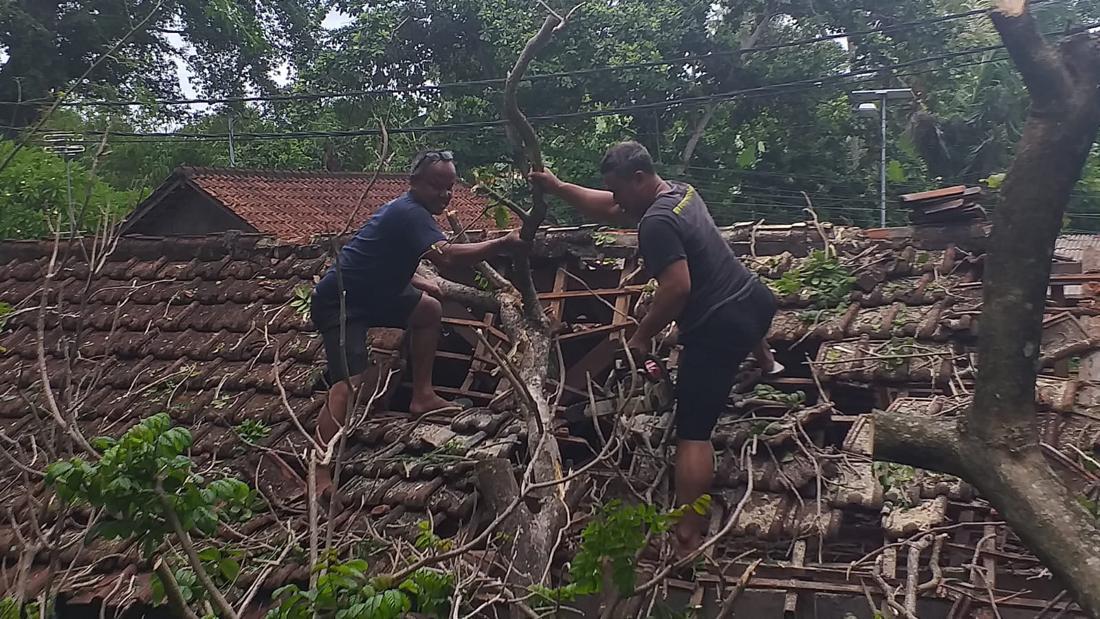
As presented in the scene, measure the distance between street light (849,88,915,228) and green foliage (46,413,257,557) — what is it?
1313cm

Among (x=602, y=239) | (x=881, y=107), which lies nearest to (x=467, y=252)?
(x=602, y=239)

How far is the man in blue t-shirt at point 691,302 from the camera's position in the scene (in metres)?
3.79

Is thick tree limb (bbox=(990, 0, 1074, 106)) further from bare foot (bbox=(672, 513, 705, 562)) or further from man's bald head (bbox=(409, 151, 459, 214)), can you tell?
man's bald head (bbox=(409, 151, 459, 214))

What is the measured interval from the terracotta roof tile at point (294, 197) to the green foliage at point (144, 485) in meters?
9.60

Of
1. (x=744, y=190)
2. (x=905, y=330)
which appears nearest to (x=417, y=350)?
(x=905, y=330)

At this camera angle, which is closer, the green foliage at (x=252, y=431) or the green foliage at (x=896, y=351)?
the green foliage at (x=896, y=351)

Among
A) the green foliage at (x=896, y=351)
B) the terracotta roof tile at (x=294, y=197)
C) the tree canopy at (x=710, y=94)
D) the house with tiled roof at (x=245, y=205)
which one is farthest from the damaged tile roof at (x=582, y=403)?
the tree canopy at (x=710, y=94)

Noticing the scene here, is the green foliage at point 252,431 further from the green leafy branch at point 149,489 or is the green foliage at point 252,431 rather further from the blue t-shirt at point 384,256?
the green leafy branch at point 149,489

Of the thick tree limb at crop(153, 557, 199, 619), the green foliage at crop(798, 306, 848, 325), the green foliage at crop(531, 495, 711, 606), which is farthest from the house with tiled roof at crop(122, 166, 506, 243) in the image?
the thick tree limb at crop(153, 557, 199, 619)

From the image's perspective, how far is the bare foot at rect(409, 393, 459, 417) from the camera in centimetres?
480

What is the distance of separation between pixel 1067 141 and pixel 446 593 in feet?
6.30

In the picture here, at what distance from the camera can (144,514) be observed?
8.45ft

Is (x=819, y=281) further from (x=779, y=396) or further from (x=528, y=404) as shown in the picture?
(x=528, y=404)

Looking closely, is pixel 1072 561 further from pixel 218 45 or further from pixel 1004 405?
pixel 218 45
